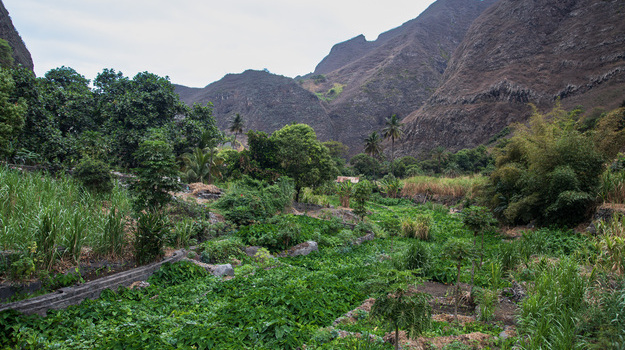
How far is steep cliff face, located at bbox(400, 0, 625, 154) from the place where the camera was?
2110 inches

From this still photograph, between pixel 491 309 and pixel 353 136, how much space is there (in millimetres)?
93600

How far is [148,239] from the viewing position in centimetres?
580

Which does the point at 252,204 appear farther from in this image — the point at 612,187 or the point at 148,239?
the point at 612,187

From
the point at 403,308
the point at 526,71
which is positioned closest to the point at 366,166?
the point at 526,71

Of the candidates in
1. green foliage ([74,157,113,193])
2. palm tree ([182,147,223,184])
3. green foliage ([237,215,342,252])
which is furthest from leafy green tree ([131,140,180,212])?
palm tree ([182,147,223,184])

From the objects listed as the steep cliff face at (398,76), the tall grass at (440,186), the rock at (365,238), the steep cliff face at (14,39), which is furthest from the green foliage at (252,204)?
the steep cliff face at (398,76)

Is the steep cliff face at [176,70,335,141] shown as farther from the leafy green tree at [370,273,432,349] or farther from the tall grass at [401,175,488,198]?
the leafy green tree at [370,273,432,349]

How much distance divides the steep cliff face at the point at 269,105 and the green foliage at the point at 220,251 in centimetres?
8321

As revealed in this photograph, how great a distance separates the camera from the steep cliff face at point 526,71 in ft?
176

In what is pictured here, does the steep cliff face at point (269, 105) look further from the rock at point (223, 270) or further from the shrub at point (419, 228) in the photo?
the rock at point (223, 270)

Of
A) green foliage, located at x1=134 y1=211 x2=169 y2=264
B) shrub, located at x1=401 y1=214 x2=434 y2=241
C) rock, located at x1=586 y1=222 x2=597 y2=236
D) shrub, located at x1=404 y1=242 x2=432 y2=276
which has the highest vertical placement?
green foliage, located at x1=134 y1=211 x2=169 y2=264

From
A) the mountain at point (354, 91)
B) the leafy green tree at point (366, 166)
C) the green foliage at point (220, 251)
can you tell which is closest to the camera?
the green foliage at point (220, 251)

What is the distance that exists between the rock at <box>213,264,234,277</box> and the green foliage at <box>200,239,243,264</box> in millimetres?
566

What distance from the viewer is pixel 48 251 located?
185 inches
